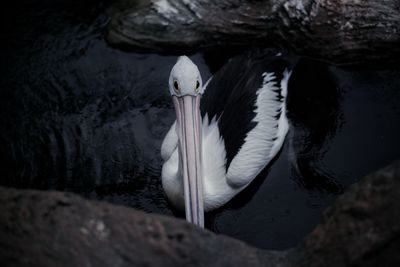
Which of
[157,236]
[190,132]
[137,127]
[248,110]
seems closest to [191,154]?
[190,132]

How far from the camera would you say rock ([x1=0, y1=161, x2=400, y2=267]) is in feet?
7.41

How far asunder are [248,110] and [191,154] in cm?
68

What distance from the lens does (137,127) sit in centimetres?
448

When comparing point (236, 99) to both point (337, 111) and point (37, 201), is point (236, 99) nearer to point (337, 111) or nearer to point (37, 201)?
point (337, 111)

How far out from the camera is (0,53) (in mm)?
5012

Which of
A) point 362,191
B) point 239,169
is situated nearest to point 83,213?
point 362,191

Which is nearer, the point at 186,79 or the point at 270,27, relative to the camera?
the point at 186,79

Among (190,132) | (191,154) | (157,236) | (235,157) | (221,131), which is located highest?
(157,236)

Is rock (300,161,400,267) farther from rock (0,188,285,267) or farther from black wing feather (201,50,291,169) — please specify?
black wing feather (201,50,291,169)

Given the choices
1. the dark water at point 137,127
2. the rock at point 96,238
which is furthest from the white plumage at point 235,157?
the rock at point 96,238

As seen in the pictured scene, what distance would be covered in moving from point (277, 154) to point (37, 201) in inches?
91.1

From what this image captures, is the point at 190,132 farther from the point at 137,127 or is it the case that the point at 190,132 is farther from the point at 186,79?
the point at 137,127

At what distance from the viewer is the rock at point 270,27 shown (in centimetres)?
455

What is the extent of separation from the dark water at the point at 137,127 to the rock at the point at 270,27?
13cm
